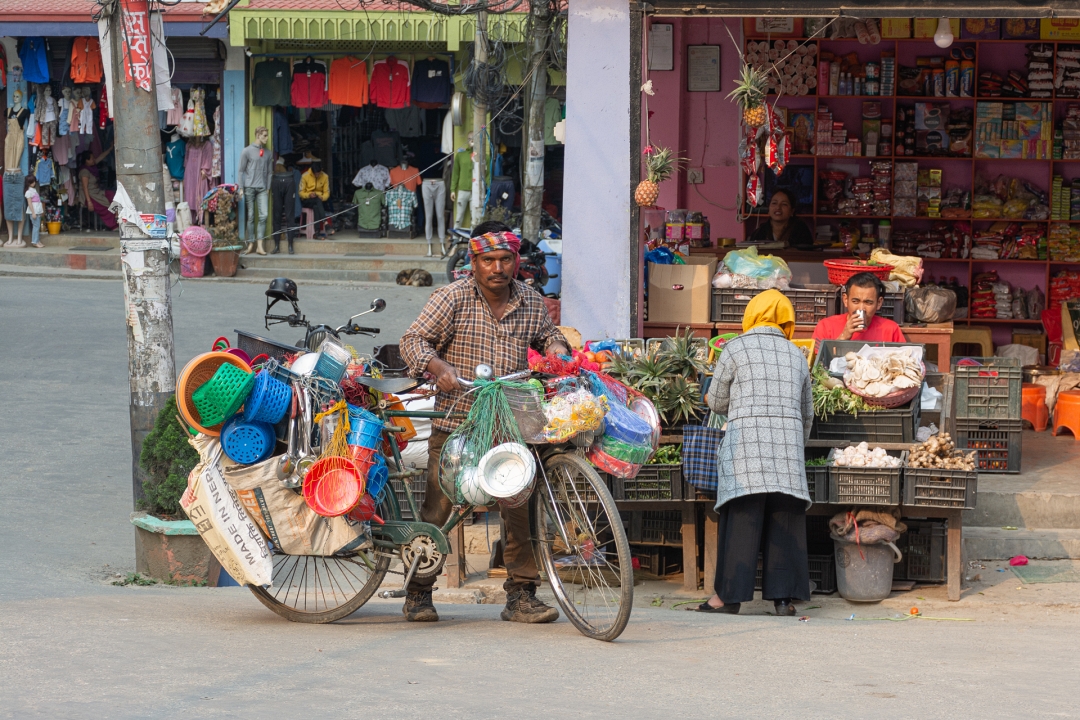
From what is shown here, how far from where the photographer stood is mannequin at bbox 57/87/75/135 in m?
21.5

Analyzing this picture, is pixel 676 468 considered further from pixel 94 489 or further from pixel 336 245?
pixel 336 245

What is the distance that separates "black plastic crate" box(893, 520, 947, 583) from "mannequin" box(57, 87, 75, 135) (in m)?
17.8

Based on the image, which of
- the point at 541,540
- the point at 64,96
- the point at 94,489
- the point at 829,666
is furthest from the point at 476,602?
the point at 64,96

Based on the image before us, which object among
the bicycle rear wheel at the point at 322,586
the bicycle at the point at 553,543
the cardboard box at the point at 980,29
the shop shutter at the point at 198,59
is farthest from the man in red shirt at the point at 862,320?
the shop shutter at the point at 198,59

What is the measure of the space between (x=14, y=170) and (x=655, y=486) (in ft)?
56.4

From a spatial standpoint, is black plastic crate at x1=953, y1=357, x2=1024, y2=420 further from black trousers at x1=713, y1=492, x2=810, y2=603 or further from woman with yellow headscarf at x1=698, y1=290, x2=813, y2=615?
black trousers at x1=713, y1=492, x2=810, y2=603

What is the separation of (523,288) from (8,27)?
58.9 feet

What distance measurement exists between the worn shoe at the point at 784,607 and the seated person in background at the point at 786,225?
5.95 m

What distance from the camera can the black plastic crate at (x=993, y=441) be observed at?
8.73m

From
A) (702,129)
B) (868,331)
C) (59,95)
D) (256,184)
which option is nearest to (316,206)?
(256,184)

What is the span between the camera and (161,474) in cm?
736

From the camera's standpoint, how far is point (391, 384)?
5559 millimetres

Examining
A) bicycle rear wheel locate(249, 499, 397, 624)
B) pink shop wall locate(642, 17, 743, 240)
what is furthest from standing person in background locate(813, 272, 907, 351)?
pink shop wall locate(642, 17, 743, 240)

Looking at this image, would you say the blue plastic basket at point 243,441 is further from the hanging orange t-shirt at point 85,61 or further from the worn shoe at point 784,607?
the hanging orange t-shirt at point 85,61
